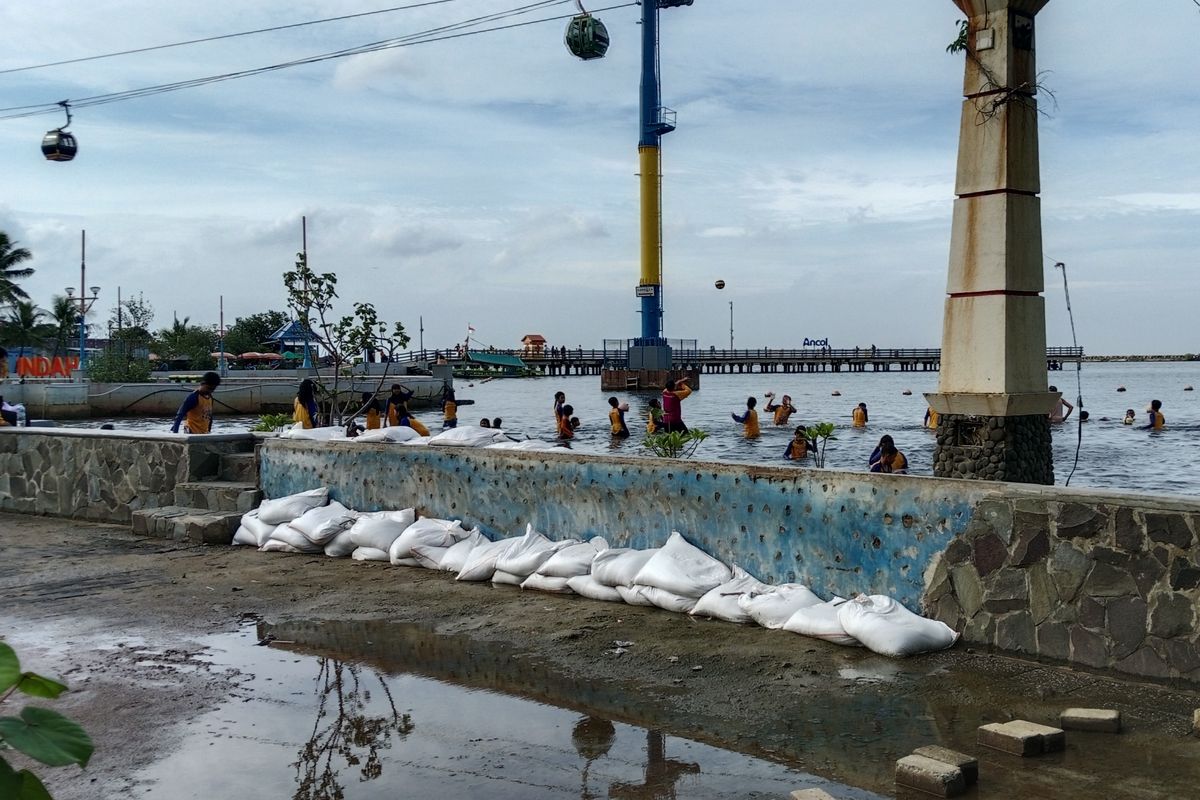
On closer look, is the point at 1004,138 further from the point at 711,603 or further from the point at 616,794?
the point at 616,794

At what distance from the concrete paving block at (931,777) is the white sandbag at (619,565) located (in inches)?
112

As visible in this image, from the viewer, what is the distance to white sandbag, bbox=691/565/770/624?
603 centimetres

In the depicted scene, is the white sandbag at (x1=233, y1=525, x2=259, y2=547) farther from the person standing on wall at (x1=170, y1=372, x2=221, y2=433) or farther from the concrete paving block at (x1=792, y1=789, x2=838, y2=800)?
the concrete paving block at (x1=792, y1=789, x2=838, y2=800)

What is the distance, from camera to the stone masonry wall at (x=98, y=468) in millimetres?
9922

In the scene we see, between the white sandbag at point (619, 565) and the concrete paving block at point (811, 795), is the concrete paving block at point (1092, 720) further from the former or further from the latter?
the white sandbag at point (619, 565)

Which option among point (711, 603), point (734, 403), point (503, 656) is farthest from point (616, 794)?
point (734, 403)

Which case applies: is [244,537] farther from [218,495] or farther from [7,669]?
[7,669]

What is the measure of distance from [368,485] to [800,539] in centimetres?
392

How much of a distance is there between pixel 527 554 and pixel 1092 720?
378 centimetres

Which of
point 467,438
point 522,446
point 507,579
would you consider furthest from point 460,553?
point 467,438

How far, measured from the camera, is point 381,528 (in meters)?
8.09

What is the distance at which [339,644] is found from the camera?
5910 mm

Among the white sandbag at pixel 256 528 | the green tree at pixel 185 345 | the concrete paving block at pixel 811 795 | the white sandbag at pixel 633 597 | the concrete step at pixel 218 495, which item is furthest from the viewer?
the green tree at pixel 185 345

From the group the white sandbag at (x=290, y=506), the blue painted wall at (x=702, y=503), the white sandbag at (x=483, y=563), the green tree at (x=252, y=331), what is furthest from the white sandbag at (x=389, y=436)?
the green tree at (x=252, y=331)
